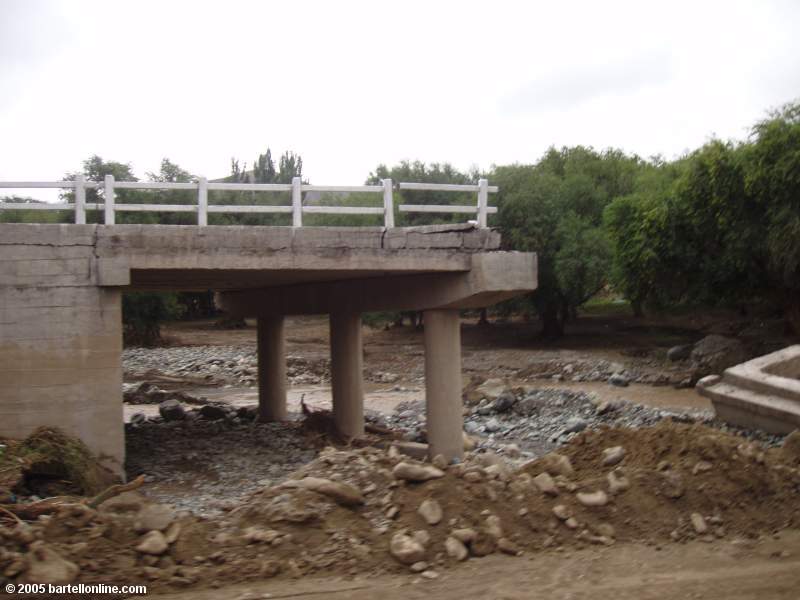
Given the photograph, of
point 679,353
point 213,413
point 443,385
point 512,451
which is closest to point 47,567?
point 443,385

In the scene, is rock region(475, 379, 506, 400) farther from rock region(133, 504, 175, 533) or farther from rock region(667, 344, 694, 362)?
rock region(133, 504, 175, 533)

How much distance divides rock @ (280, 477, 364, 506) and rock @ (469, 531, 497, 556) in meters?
1.22

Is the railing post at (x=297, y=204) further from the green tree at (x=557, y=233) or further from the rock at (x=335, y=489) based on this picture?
the green tree at (x=557, y=233)

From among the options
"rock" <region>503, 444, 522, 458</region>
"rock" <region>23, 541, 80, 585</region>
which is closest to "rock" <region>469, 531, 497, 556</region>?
"rock" <region>23, 541, 80, 585</region>

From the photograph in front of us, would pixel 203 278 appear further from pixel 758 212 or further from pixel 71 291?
pixel 758 212

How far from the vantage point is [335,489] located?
8.62 metres

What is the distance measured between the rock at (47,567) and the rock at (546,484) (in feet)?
15.7

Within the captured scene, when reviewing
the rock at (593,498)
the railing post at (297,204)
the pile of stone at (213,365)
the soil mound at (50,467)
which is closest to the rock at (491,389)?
the pile of stone at (213,365)

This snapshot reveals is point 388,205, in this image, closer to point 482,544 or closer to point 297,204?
point 297,204

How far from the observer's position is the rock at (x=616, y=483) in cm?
950

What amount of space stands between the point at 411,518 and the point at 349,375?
880 cm

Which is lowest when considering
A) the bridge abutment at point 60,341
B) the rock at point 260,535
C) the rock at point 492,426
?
the rock at point 492,426

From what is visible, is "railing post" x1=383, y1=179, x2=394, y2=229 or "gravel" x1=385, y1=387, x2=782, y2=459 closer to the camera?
"railing post" x1=383, y1=179, x2=394, y2=229

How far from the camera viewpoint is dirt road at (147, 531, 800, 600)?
24.5 ft
